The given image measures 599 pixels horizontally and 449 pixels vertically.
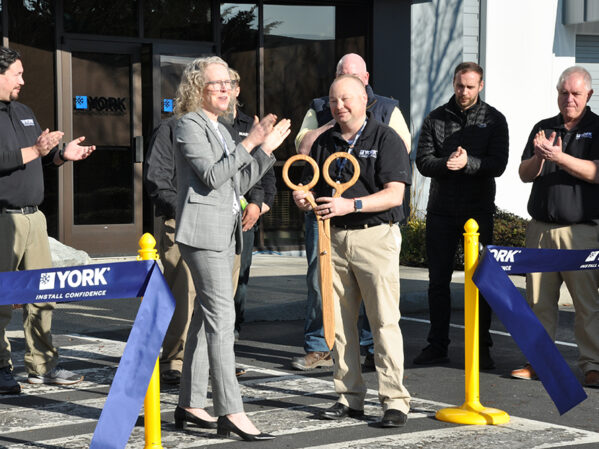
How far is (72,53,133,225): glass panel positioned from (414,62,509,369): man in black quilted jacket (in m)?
6.80

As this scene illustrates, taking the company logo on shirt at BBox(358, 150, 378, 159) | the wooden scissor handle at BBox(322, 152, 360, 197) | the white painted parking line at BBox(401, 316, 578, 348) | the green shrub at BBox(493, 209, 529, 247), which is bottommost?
the white painted parking line at BBox(401, 316, 578, 348)

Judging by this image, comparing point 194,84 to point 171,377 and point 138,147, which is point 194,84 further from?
point 138,147

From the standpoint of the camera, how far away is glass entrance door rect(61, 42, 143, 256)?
43.8 feet

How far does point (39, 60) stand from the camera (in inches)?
517

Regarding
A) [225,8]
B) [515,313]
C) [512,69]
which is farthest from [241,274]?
[512,69]

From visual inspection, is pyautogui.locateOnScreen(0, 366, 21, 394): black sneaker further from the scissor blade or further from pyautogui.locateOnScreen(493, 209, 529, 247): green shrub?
pyautogui.locateOnScreen(493, 209, 529, 247): green shrub

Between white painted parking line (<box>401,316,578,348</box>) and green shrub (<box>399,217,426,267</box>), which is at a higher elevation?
green shrub (<box>399,217,426,267</box>)

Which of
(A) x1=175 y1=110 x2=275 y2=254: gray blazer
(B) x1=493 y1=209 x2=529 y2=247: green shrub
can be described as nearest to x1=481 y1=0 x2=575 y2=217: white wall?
(B) x1=493 y1=209 x2=529 y2=247: green shrub

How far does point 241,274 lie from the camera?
8.12 meters

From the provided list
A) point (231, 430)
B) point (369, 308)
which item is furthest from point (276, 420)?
point (369, 308)

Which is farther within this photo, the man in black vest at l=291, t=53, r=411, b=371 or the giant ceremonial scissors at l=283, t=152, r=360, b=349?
the man in black vest at l=291, t=53, r=411, b=371

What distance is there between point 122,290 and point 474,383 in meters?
2.21

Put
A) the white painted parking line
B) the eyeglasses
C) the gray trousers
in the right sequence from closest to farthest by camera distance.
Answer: the gray trousers
the eyeglasses
the white painted parking line

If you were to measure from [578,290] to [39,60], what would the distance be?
27.5 feet
